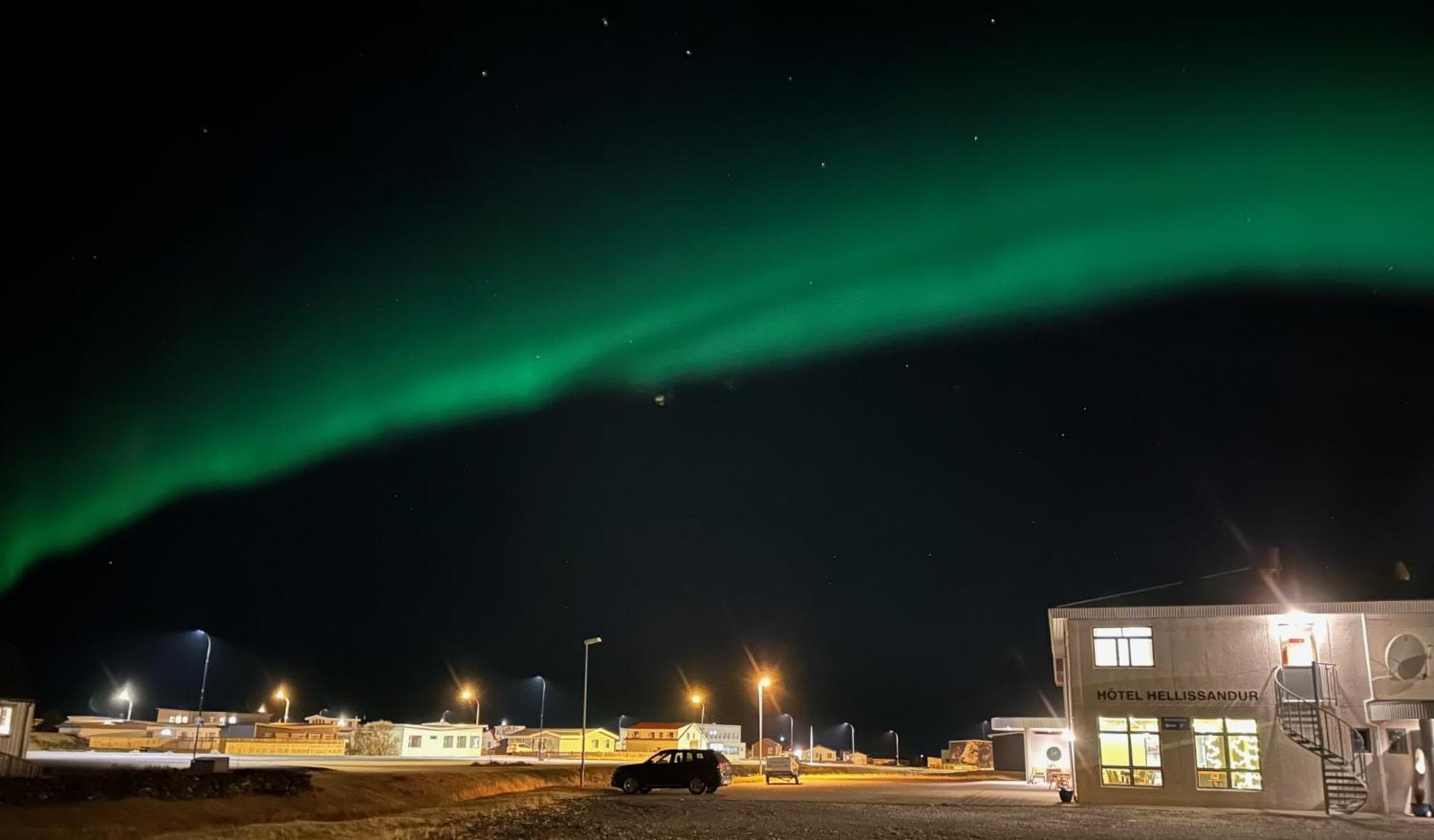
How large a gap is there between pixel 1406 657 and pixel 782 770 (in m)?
29.7

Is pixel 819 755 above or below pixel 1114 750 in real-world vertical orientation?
below

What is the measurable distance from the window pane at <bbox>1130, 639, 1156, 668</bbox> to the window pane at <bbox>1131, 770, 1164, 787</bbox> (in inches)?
128

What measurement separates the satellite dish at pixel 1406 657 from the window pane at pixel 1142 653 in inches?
256

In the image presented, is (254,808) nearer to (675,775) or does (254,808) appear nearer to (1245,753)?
(675,775)

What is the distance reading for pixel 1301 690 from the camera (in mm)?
30797

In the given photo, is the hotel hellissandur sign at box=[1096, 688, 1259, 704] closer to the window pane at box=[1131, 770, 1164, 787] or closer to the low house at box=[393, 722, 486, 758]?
the window pane at box=[1131, 770, 1164, 787]

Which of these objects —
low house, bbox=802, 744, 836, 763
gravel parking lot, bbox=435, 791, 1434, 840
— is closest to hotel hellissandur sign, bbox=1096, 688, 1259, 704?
gravel parking lot, bbox=435, 791, 1434, 840

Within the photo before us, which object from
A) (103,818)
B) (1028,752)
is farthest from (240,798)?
(1028,752)

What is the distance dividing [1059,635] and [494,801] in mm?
20472

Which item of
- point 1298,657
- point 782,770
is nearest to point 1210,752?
point 1298,657

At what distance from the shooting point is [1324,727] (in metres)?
30.7

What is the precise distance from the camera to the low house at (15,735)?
1379 inches

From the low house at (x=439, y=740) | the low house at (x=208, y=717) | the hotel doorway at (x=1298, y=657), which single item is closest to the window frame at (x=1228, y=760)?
the hotel doorway at (x=1298, y=657)

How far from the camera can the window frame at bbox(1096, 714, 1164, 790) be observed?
105 feet
